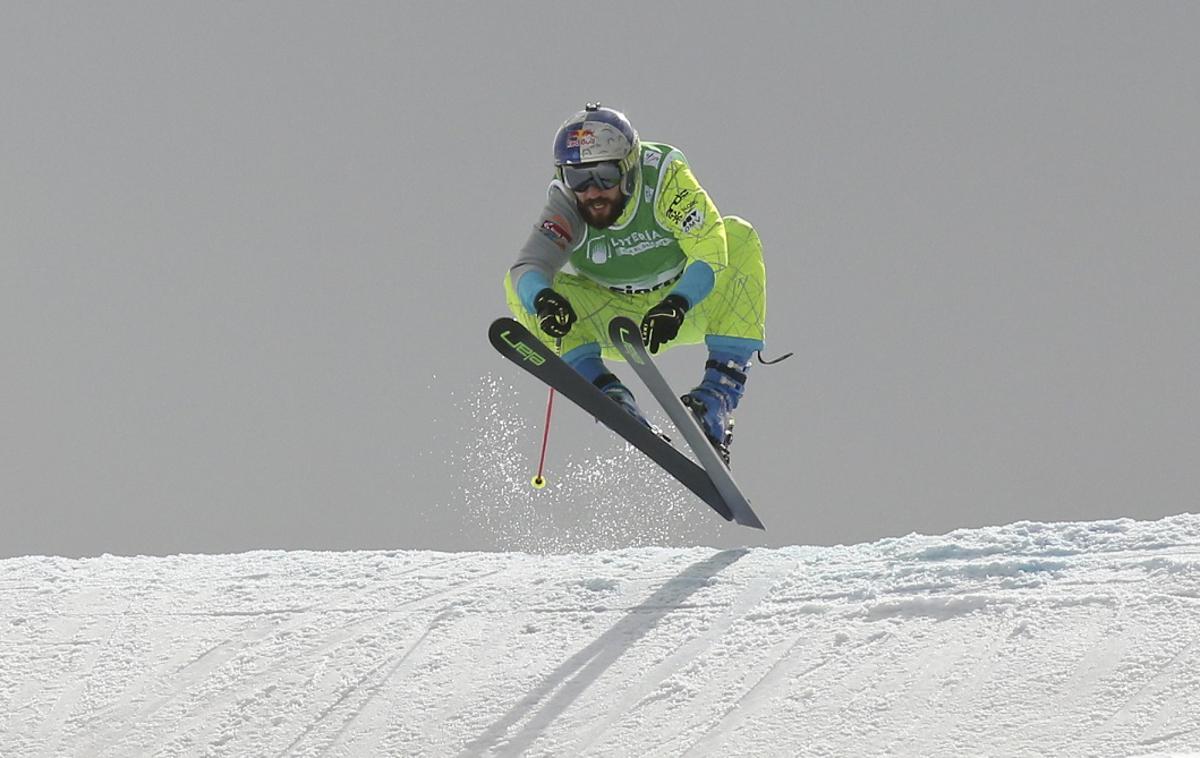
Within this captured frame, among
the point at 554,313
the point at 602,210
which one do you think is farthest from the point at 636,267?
the point at 554,313

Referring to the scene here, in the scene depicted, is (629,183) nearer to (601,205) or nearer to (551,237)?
(601,205)

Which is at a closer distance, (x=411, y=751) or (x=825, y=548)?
(x=411, y=751)

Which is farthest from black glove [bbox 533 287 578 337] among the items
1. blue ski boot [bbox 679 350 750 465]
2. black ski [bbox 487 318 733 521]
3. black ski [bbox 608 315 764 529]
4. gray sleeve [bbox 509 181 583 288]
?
Result: blue ski boot [bbox 679 350 750 465]

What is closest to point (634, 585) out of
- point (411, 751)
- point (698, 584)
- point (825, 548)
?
point (698, 584)

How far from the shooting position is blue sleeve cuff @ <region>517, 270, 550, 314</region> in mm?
6707

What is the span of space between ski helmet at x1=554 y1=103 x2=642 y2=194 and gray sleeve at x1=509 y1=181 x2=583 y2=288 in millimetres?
260

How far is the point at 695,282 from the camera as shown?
651 centimetres

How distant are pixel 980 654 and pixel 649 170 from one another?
2905 millimetres

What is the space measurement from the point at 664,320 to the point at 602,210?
635 millimetres

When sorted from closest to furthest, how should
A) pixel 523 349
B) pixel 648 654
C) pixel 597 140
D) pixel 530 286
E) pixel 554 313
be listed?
pixel 648 654 < pixel 523 349 < pixel 597 140 < pixel 554 313 < pixel 530 286

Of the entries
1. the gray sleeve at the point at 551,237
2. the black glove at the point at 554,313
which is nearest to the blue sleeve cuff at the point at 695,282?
the black glove at the point at 554,313

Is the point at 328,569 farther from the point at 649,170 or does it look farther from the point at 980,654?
the point at 980,654

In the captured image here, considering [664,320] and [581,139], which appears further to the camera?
[581,139]

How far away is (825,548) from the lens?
569cm
